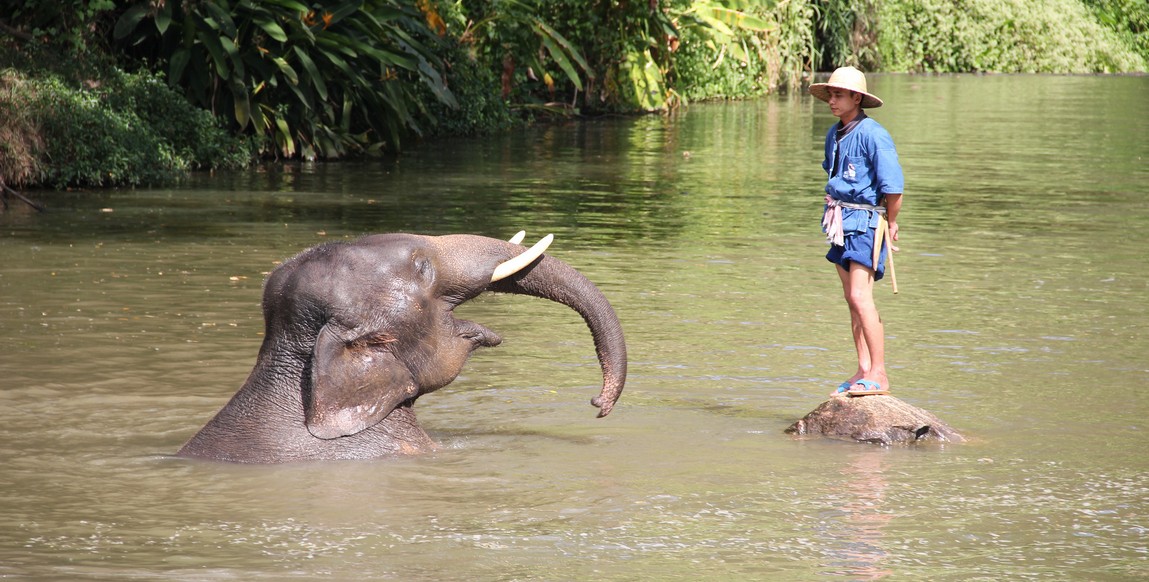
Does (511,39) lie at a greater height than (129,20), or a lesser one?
lesser

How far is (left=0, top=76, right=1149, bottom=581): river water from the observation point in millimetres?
5652

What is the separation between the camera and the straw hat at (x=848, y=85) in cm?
736

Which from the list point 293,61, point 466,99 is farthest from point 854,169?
point 466,99

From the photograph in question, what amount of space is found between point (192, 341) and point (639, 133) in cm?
1759

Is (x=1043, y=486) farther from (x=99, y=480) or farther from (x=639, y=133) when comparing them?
(x=639, y=133)

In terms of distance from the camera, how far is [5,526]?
5902mm

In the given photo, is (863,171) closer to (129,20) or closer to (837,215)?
(837,215)

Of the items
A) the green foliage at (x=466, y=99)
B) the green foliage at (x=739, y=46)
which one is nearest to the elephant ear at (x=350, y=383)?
the green foliage at (x=466, y=99)

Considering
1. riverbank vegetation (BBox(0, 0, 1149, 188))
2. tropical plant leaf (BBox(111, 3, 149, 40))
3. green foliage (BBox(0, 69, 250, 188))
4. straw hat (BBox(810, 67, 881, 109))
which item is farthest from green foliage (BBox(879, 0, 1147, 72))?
straw hat (BBox(810, 67, 881, 109))

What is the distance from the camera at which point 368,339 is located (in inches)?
255

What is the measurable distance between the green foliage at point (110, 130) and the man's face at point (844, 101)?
1058 centimetres

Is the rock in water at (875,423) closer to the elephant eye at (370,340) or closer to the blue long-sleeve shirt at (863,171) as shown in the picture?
the blue long-sleeve shirt at (863,171)

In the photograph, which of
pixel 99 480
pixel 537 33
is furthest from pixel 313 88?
pixel 99 480

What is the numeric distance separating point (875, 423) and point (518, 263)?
68.7 inches
